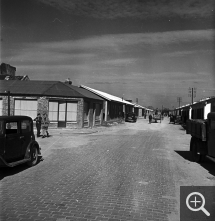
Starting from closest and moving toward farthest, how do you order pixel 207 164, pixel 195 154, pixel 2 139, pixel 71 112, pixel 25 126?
1. pixel 2 139
2. pixel 25 126
3. pixel 207 164
4. pixel 195 154
5. pixel 71 112

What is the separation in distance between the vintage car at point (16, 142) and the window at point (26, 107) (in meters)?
14.4

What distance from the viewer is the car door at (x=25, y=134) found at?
27.9ft

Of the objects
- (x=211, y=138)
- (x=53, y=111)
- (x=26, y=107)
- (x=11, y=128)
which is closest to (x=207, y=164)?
(x=211, y=138)

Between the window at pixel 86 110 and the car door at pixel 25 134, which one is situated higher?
the window at pixel 86 110

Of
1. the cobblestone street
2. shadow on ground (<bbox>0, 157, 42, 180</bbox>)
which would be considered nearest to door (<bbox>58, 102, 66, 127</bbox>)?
the cobblestone street

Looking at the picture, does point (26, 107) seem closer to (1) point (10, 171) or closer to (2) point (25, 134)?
(2) point (25, 134)

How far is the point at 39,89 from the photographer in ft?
78.9

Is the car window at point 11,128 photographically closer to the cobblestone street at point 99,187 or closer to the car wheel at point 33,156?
the car wheel at point 33,156

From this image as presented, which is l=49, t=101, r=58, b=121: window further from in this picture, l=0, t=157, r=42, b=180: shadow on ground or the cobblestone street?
l=0, t=157, r=42, b=180: shadow on ground

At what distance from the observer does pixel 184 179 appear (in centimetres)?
750

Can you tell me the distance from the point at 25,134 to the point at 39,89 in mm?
16073

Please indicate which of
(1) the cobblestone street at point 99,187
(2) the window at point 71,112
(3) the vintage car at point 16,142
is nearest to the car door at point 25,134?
(3) the vintage car at point 16,142

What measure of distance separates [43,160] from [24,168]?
1.39m

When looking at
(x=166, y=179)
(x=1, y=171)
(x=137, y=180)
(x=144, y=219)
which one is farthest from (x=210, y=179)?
(x=1, y=171)
